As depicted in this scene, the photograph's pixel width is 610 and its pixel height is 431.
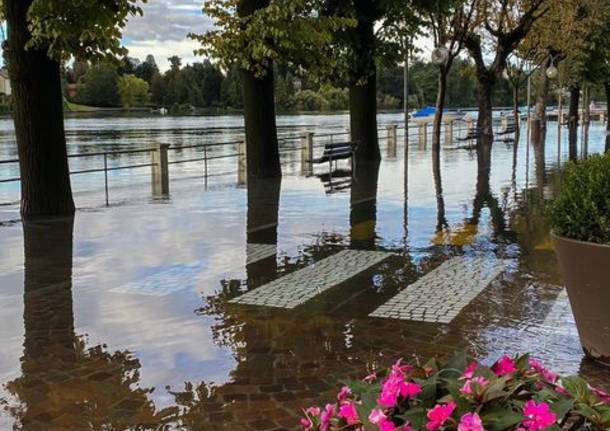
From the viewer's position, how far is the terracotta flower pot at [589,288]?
16.2 feet

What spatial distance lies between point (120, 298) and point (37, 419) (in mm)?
2826

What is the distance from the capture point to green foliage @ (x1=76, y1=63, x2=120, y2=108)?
10862cm

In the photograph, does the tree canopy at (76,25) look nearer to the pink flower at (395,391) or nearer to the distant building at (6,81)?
the distant building at (6,81)

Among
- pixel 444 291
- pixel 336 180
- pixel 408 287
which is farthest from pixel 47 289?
pixel 336 180

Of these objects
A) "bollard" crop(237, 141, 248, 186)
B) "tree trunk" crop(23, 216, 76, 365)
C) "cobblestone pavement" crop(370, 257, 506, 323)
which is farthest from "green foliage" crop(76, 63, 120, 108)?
"cobblestone pavement" crop(370, 257, 506, 323)

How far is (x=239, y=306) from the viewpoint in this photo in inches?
269

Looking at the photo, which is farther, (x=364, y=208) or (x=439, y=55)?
(x=439, y=55)

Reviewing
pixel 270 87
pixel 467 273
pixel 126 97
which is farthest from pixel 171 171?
pixel 126 97

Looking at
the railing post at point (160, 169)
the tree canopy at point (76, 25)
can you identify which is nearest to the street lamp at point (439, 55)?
the railing post at point (160, 169)

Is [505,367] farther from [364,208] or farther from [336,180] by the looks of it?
[336,180]

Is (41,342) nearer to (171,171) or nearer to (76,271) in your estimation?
(76,271)

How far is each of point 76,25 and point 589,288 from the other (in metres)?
8.45

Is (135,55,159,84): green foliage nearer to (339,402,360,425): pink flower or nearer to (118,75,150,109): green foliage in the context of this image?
(118,75,150,109): green foliage

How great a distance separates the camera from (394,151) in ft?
91.9
